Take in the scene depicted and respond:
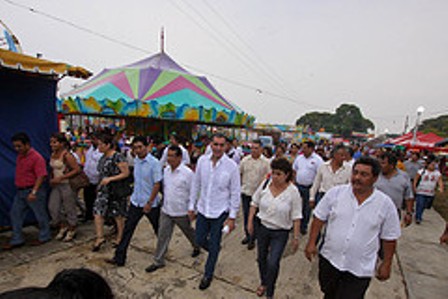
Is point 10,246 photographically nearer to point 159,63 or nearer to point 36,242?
point 36,242

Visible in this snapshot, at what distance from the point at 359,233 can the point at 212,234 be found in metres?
1.63

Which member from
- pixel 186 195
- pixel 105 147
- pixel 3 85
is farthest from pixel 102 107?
pixel 186 195

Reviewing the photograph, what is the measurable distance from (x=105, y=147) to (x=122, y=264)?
1.65 metres

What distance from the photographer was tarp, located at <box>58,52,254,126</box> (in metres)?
7.35

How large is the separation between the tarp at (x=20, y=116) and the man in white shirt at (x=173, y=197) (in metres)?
2.78

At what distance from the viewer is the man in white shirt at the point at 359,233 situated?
1.99 m

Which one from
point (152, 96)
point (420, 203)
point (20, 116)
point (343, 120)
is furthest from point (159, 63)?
point (343, 120)

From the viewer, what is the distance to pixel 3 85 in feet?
13.1

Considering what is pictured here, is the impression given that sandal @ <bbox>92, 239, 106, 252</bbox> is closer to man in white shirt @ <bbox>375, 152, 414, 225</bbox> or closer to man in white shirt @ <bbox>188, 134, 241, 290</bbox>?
man in white shirt @ <bbox>188, 134, 241, 290</bbox>

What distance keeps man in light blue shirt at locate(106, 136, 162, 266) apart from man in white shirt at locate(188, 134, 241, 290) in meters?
0.62

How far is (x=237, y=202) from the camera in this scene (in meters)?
3.04

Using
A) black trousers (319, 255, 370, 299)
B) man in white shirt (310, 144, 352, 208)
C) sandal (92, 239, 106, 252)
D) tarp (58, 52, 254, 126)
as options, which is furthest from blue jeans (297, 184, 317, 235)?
tarp (58, 52, 254, 126)

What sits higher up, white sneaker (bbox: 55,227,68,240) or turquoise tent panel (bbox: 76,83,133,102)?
turquoise tent panel (bbox: 76,83,133,102)

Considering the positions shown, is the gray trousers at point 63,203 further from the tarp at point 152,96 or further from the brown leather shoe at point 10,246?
the tarp at point 152,96
